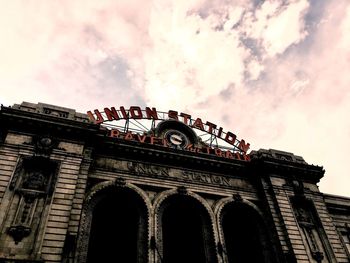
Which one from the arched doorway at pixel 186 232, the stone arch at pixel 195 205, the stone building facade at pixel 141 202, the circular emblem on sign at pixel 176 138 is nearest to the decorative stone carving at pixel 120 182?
the stone building facade at pixel 141 202

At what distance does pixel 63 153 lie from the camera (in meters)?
20.7

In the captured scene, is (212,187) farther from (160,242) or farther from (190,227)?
(160,242)

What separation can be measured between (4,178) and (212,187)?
15.1 m

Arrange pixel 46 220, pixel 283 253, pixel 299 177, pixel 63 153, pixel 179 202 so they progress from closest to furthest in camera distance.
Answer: pixel 46 220 → pixel 63 153 → pixel 283 253 → pixel 179 202 → pixel 299 177

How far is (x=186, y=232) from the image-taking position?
75.8ft

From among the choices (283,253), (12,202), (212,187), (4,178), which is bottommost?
(283,253)

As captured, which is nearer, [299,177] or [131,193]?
[131,193]

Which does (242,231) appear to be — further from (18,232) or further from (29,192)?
(18,232)

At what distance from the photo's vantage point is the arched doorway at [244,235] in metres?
23.1

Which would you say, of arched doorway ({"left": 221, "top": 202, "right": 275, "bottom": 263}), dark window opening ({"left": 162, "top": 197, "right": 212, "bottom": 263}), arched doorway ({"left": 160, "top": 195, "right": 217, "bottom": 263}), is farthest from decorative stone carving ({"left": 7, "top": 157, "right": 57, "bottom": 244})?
arched doorway ({"left": 221, "top": 202, "right": 275, "bottom": 263})

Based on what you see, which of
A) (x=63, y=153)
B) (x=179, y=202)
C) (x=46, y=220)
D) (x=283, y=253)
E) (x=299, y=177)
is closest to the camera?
(x=46, y=220)

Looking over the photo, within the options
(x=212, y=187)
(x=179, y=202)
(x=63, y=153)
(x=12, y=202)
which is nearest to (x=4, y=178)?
(x=12, y=202)

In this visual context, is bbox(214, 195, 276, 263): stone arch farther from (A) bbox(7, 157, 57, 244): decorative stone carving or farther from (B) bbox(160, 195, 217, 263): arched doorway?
(A) bbox(7, 157, 57, 244): decorative stone carving

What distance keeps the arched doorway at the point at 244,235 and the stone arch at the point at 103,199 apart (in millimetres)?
6331
